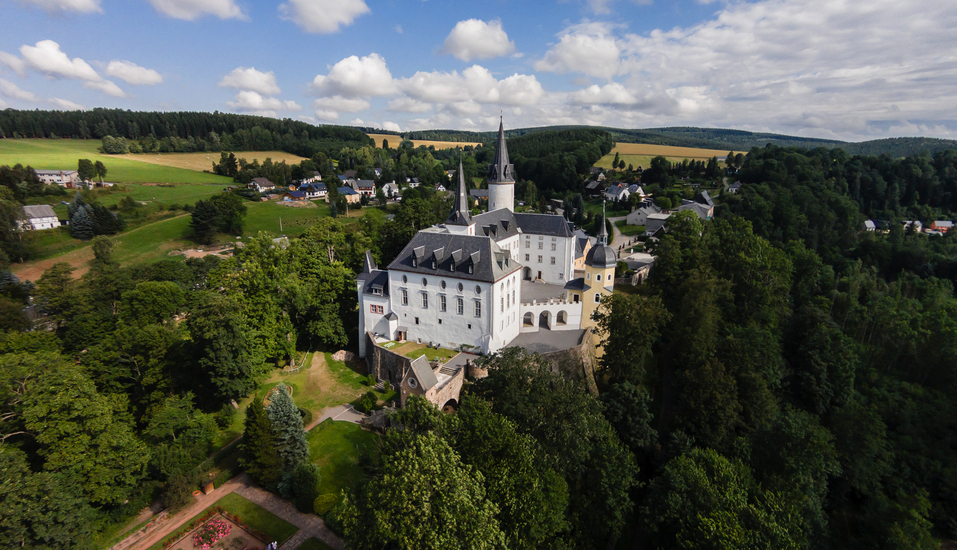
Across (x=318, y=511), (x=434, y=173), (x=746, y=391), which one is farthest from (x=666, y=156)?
(x=318, y=511)

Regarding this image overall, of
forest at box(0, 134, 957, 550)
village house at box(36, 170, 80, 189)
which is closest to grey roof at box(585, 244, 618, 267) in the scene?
forest at box(0, 134, 957, 550)

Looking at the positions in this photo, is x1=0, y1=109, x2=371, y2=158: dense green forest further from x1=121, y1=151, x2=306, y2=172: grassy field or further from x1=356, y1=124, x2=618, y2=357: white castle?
x1=356, y1=124, x2=618, y2=357: white castle

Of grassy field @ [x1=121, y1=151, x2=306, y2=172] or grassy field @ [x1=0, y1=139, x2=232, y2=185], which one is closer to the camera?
grassy field @ [x1=0, y1=139, x2=232, y2=185]

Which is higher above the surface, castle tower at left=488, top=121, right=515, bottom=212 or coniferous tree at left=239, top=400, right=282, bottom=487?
castle tower at left=488, top=121, right=515, bottom=212

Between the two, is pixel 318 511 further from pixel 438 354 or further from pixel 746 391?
pixel 746 391

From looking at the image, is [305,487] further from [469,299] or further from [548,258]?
[548,258]

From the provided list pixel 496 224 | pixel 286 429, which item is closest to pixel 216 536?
pixel 286 429
